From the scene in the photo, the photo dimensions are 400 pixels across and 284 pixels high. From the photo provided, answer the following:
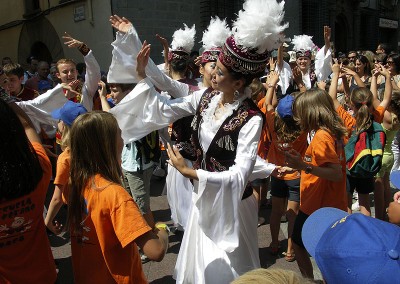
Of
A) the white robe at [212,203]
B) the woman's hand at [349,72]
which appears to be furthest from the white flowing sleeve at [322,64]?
the white robe at [212,203]

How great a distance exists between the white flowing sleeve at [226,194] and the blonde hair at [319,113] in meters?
0.61

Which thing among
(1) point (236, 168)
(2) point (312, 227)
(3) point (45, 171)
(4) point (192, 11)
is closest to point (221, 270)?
(1) point (236, 168)

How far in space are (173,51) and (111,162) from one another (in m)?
2.52

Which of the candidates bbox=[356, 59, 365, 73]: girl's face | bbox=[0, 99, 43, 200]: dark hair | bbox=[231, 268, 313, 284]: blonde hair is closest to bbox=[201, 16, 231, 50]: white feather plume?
bbox=[0, 99, 43, 200]: dark hair

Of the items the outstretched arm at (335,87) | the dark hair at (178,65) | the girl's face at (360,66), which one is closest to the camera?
the outstretched arm at (335,87)

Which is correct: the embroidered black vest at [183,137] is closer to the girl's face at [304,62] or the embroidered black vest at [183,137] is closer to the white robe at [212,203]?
the white robe at [212,203]

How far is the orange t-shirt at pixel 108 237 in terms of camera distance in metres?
1.63

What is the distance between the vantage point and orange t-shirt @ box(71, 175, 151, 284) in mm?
1628

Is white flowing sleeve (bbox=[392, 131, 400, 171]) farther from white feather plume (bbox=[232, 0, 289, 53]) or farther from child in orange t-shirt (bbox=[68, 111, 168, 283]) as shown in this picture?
child in orange t-shirt (bbox=[68, 111, 168, 283])

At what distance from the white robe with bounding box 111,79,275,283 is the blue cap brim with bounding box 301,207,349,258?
51 centimetres

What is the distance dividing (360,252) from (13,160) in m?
1.33

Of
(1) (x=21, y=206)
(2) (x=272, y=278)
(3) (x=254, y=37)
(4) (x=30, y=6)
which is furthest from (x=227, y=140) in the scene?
(4) (x=30, y=6)

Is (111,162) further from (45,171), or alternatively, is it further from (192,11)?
(192,11)

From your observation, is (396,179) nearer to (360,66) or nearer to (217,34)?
(217,34)
